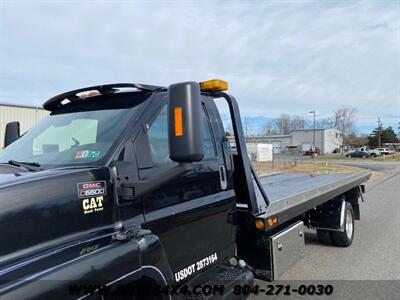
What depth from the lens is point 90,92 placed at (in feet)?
10.8

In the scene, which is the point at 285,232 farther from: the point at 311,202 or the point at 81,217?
the point at 81,217

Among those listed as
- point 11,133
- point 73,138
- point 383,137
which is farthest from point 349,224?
point 383,137

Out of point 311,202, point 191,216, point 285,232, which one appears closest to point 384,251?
point 311,202

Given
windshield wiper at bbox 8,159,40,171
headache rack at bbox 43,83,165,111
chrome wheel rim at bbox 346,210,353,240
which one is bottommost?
chrome wheel rim at bbox 346,210,353,240

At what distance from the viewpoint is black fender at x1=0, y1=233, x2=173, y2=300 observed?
6.09 feet

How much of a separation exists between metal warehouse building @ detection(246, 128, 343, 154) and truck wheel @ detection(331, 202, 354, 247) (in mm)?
102920

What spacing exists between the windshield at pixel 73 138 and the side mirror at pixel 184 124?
0.53 m

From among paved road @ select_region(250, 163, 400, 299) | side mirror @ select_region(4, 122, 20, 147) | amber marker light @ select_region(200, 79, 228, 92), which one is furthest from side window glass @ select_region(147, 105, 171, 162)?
paved road @ select_region(250, 163, 400, 299)

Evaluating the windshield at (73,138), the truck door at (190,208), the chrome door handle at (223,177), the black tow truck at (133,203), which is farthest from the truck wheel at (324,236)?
the windshield at (73,138)

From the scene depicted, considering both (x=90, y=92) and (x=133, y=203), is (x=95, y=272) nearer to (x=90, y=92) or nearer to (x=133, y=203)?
(x=133, y=203)

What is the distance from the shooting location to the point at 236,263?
3900 mm

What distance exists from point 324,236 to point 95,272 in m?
6.02

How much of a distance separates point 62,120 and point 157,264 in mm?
1424

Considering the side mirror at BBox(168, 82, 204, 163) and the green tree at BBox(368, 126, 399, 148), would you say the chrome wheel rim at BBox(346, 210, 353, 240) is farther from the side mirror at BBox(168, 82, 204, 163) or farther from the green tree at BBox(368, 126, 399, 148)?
the green tree at BBox(368, 126, 399, 148)
